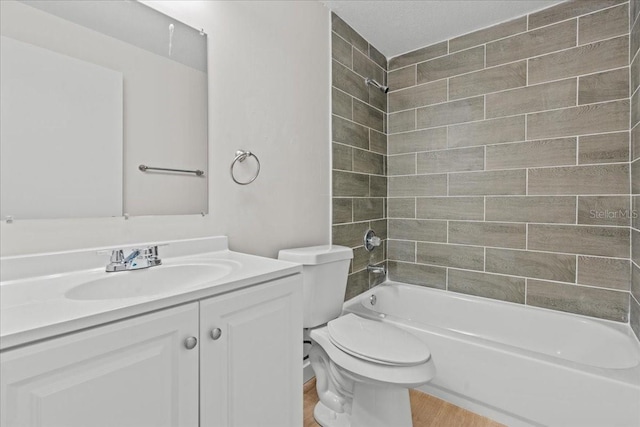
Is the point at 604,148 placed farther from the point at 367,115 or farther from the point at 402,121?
the point at 367,115

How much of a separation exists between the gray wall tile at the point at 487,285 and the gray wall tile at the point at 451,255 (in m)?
0.06

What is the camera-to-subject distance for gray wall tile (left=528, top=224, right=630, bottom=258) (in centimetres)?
183

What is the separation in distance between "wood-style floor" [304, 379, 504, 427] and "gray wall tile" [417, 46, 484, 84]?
2.17 metres

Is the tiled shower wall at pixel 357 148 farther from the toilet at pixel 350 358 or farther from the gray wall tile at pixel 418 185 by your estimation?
the toilet at pixel 350 358

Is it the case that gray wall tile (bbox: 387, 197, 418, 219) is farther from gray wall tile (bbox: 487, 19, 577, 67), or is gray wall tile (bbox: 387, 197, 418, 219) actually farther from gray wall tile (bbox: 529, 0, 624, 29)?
gray wall tile (bbox: 529, 0, 624, 29)

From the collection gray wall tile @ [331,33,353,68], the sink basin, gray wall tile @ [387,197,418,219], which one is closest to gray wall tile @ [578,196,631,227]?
gray wall tile @ [387,197,418,219]

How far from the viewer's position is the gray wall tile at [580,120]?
71.6 inches

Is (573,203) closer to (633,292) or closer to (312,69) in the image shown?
(633,292)

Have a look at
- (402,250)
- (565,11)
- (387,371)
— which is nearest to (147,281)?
(387,371)

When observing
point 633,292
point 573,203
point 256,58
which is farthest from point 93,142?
point 633,292

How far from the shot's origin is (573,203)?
6.39 ft

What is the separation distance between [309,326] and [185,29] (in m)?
1.49

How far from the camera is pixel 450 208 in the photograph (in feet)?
7.88

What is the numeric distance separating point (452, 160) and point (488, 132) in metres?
0.29
